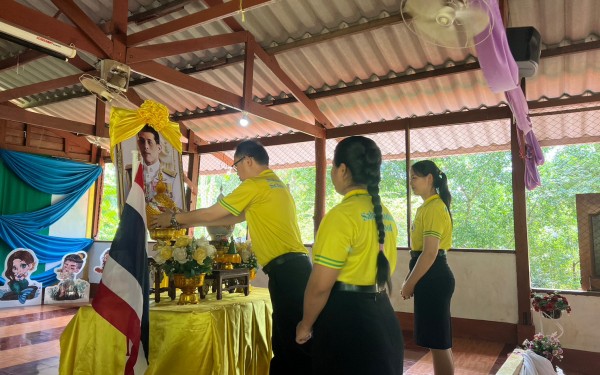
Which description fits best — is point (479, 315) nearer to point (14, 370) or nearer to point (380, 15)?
point (380, 15)

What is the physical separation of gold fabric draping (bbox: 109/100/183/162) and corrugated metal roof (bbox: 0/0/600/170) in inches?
83.9

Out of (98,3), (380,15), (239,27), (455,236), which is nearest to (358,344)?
(380,15)

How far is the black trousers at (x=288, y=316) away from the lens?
6.82ft

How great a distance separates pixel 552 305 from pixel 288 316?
2848 mm

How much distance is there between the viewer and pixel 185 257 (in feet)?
7.93

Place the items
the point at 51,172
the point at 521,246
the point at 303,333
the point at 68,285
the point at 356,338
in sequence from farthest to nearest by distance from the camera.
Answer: the point at 51,172
the point at 68,285
the point at 521,246
the point at 303,333
the point at 356,338

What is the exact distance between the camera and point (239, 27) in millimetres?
4984

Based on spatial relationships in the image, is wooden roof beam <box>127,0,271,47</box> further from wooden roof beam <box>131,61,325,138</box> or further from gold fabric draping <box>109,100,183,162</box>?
gold fabric draping <box>109,100,183,162</box>

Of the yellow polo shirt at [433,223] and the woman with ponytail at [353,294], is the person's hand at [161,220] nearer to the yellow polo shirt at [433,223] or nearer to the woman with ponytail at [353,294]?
the woman with ponytail at [353,294]

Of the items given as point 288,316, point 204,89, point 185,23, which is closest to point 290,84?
point 204,89

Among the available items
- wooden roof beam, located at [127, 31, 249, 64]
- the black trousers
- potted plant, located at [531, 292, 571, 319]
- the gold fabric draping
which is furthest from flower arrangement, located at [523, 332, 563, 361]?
wooden roof beam, located at [127, 31, 249, 64]

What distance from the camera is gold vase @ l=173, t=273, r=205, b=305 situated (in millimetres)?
2434

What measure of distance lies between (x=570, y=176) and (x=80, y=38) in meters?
12.0

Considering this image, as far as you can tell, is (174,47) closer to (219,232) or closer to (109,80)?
(109,80)
